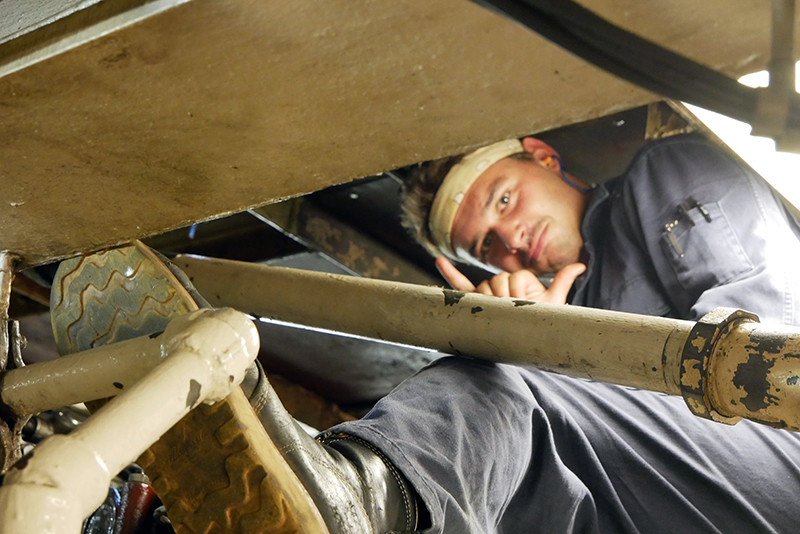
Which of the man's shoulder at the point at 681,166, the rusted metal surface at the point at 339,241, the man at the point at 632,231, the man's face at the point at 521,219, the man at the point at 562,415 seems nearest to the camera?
the man at the point at 562,415

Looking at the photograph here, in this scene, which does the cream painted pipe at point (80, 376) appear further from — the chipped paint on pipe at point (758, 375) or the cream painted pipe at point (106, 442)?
the chipped paint on pipe at point (758, 375)

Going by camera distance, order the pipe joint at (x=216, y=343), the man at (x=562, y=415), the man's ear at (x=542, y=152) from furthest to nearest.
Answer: the man's ear at (x=542, y=152) → the man at (x=562, y=415) → the pipe joint at (x=216, y=343)

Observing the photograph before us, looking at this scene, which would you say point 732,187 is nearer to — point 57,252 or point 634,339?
point 634,339

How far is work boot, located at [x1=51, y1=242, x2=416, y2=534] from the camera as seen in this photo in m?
0.74

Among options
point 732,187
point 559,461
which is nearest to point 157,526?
point 559,461

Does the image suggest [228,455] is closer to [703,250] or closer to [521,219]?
[703,250]

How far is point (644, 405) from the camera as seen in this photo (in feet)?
4.24

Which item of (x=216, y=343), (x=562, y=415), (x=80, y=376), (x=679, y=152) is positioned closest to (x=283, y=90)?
(x=216, y=343)

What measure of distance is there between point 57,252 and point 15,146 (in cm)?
23

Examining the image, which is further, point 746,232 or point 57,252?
point 746,232

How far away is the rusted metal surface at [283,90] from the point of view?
54 centimetres

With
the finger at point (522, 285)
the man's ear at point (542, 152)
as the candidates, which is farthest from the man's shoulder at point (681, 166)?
the finger at point (522, 285)

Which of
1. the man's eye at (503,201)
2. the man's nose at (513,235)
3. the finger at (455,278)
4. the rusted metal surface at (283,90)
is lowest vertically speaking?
the finger at (455,278)

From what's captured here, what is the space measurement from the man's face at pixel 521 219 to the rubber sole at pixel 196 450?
4.30 feet
